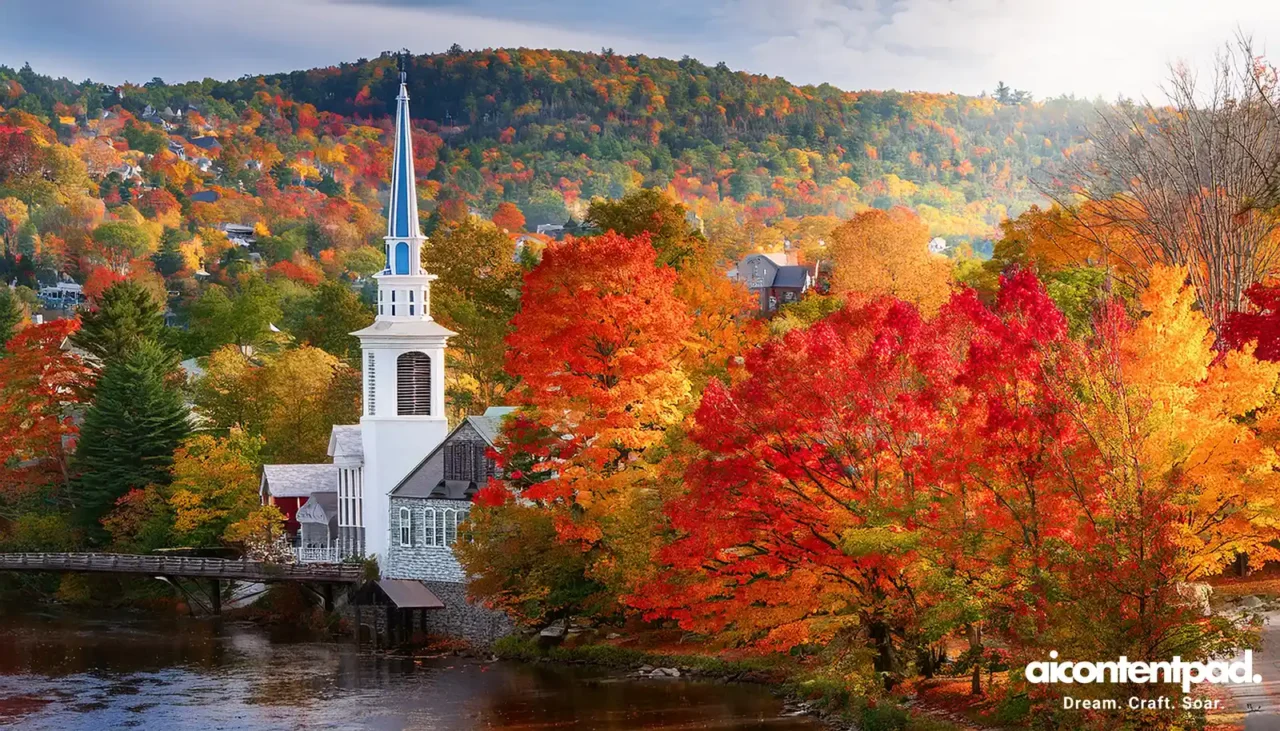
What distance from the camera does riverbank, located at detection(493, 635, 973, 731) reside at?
42.1m

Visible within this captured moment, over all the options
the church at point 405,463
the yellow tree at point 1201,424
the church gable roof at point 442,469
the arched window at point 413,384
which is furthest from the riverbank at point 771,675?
the arched window at point 413,384

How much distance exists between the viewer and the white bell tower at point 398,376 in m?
68.8

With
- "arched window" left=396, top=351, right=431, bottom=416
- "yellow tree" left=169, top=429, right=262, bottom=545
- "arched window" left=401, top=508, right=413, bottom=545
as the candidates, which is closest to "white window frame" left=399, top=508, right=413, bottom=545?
"arched window" left=401, top=508, right=413, bottom=545

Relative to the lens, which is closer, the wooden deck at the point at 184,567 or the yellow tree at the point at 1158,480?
the yellow tree at the point at 1158,480

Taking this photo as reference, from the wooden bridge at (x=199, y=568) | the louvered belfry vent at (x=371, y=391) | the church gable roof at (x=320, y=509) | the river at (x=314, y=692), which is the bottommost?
the river at (x=314, y=692)

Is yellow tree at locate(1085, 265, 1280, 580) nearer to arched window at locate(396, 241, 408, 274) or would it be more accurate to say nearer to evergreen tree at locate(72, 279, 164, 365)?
arched window at locate(396, 241, 408, 274)

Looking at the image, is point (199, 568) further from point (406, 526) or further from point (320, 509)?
point (406, 526)

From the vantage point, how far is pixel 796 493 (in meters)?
43.8

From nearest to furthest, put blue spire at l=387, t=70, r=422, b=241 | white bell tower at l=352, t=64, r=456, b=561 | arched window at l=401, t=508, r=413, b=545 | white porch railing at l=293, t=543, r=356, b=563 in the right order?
arched window at l=401, t=508, r=413, b=545 → white bell tower at l=352, t=64, r=456, b=561 → blue spire at l=387, t=70, r=422, b=241 → white porch railing at l=293, t=543, r=356, b=563

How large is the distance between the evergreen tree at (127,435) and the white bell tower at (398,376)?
1328 cm

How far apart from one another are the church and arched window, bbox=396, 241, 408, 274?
0.12ft

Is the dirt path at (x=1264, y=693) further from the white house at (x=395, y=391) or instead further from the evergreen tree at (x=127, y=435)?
the evergreen tree at (x=127, y=435)

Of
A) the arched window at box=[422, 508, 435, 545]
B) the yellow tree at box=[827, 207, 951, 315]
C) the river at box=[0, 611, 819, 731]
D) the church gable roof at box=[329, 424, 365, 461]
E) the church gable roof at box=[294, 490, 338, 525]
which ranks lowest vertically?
the river at box=[0, 611, 819, 731]

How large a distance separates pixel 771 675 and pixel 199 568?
91.7 ft
